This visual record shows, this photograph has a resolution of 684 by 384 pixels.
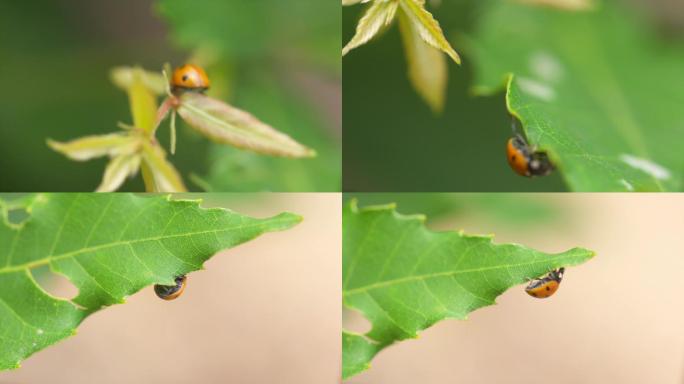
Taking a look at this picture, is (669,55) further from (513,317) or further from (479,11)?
(513,317)

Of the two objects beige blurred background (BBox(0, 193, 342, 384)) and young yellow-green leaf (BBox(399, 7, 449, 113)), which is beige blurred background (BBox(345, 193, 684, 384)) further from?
young yellow-green leaf (BBox(399, 7, 449, 113))

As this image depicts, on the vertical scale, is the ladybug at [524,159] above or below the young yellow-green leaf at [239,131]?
below

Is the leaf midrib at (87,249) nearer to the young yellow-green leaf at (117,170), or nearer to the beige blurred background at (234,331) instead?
the young yellow-green leaf at (117,170)

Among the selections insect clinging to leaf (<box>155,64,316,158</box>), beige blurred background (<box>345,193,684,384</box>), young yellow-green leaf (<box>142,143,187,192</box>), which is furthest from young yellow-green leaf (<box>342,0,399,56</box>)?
beige blurred background (<box>345,193,684,384</box>)

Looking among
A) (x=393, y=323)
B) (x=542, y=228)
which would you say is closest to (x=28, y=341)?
(x=393, y=323)

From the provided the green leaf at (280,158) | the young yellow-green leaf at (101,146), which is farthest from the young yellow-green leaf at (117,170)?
the green leaf at (280,158)

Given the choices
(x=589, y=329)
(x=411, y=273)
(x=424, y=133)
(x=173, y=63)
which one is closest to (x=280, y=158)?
(x=424, y=133)
